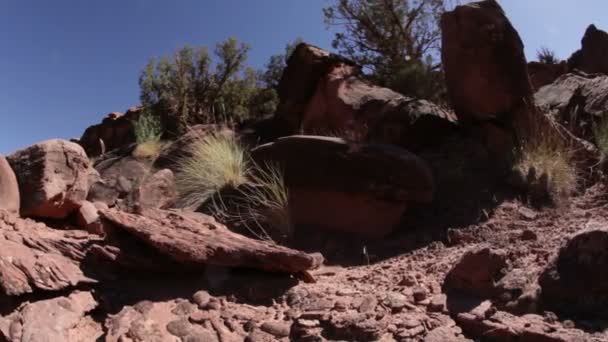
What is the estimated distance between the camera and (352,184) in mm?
5387

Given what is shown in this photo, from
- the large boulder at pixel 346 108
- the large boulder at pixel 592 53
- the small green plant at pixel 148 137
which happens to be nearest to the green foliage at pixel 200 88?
the small green plant at pixel 148 137

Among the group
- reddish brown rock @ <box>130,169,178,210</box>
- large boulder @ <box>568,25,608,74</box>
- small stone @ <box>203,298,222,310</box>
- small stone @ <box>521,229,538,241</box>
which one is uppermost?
large boulder @ <box>568,25,608,74</box>

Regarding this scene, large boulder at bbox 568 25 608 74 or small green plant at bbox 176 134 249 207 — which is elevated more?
large boulder at bbox 568 25 608 74

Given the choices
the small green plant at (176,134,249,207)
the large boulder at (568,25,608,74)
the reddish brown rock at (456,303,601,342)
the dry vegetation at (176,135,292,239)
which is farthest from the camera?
the large boulder at (568,25,608,74)

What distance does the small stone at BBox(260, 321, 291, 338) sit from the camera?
2.98 m

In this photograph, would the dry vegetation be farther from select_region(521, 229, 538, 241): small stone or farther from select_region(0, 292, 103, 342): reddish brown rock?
select_region(521, 229, 538, 241): small stone

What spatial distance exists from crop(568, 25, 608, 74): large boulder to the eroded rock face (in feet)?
40.0

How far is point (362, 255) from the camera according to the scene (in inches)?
189

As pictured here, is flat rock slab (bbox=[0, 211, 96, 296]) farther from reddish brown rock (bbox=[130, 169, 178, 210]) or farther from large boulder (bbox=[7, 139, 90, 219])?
reddish brown rock (bbox=[130, 169, 178, 210])

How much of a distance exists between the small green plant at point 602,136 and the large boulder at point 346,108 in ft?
5.70

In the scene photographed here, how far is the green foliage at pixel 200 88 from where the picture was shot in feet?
43.9

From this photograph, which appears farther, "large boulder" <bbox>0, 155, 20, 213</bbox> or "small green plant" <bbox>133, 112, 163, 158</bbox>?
"small green plant" <bbox>133, 112, 163, 158</bbox>

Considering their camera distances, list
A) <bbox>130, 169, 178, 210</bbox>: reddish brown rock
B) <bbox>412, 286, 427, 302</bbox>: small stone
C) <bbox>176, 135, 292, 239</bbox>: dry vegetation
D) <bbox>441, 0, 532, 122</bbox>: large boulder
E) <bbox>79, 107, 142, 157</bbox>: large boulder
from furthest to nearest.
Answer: <bbox>79, 107, 142, 157</bbox>: large boulder < <bbox>130, 169, 178, 210</bbox>: reddish brown rock < <bbox>441, 0, 532, 122</bbox>: large boulder < <bbox>176, 135, 292, 239</bbox>: dry vegetation < <bbox>412, 286, 427, 302</bbox>: small stone

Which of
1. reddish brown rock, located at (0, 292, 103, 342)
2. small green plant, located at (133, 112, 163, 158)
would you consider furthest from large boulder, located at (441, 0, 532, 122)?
small green plant, located at (133, 112, 163, 158)
